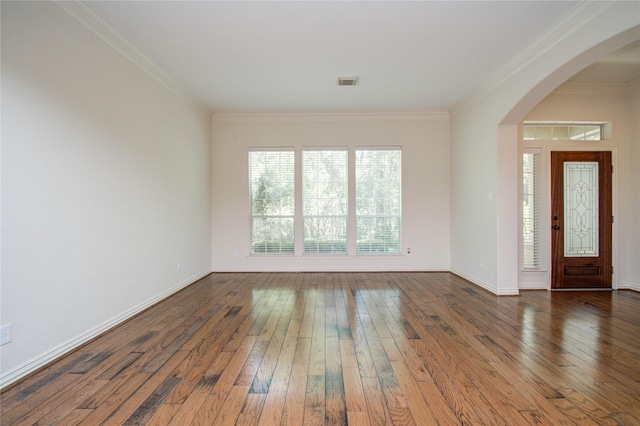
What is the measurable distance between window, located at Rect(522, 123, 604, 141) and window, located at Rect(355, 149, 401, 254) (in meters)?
2.08

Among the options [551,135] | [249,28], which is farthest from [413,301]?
[249,28]

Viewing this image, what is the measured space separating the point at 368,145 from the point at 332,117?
33.4 inches

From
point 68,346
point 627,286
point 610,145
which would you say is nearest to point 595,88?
point 610,145

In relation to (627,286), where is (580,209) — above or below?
above

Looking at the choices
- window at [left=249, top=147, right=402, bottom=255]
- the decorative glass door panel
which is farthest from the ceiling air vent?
the decorative glass door panel

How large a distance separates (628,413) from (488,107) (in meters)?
3.78

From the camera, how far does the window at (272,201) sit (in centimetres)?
585

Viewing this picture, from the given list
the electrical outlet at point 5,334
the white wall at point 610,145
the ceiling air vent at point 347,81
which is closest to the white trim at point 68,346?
the electrical outlet at point 5,334

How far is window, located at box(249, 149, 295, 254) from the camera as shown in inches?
230

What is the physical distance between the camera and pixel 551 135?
4.63 metres

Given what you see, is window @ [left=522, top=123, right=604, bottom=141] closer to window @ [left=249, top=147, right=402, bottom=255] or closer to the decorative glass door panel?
the decorative glass door panel

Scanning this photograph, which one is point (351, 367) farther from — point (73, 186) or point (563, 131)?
point (563, 131)

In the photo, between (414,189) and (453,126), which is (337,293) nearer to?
(414,189)

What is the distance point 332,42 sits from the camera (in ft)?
10.6
